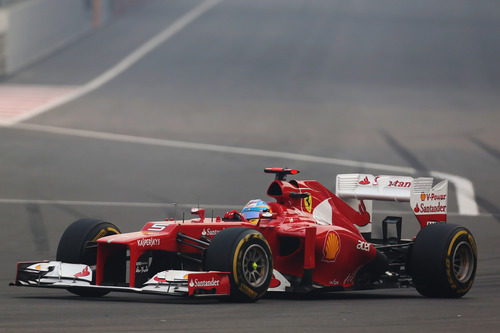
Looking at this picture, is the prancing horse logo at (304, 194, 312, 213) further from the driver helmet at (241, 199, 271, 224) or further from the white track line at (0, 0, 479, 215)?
the white track line at (0, 0, 479, 215)

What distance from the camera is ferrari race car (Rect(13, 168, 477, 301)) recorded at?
38.0 ft

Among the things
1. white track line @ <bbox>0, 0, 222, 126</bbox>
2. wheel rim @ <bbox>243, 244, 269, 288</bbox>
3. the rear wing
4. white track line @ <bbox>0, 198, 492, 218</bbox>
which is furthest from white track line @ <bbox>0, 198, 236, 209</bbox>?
white track line @ <bbox>0, 0, 222, 126</bbox>

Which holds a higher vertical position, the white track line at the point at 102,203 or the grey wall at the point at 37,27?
the grey wall at the point at 37,27

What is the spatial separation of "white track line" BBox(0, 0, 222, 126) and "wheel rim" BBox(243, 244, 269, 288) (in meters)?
22.1

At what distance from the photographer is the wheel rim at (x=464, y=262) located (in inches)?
543

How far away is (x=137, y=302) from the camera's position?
1163 cm

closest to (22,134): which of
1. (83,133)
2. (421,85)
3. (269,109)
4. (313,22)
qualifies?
(83,133)

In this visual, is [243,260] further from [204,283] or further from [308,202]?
[308,202]

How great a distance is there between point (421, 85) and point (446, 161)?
1213 centimetres

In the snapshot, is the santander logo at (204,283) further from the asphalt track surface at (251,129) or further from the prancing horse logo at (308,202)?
the prancing horse logo at (308,202)

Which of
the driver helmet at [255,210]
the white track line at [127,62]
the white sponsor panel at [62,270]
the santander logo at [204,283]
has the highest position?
the white track line at [127,62]

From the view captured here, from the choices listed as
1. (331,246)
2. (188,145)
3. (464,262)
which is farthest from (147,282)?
(188,145)

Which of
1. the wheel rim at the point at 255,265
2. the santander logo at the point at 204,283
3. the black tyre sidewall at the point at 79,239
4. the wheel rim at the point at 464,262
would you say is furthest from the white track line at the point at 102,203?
the santander logo at the point at 204,283

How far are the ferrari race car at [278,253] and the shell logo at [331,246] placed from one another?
0.01 m
